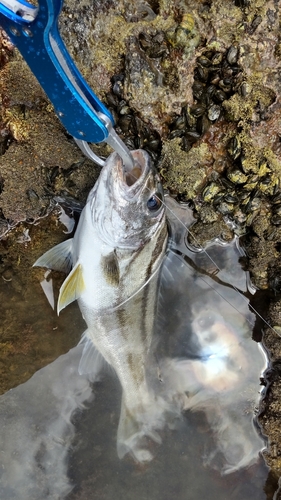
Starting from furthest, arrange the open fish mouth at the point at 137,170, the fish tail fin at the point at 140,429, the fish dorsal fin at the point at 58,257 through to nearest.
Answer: the fish tail fin at the point at 140,429 < the fish dorsal fin at the point at 58,257 < the open fish mouth at the point at 137,170

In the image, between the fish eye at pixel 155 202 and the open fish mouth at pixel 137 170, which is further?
the fish eye at pixel 155 202

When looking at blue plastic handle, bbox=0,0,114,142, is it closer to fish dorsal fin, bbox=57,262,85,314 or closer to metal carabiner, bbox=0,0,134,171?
metal carabiner, bbox=0,0,134,171

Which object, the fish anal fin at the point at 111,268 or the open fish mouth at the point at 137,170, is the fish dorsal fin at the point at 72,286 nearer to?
the fish anal fin at the point at 111,268

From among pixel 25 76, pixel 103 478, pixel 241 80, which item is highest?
pixel 25 76

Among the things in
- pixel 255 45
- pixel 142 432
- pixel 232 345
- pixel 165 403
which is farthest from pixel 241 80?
pixel 142 432

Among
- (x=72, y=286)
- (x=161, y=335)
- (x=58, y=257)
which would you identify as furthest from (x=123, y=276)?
(x=161, y=335)

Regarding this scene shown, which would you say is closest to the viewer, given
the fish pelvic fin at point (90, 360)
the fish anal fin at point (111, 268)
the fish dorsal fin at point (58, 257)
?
the fish anal fin at point (111, 268)

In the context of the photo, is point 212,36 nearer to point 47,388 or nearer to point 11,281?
point 11,281

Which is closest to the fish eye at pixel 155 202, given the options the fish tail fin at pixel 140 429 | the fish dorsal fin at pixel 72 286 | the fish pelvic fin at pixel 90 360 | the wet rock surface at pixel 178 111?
the wet rock surface at pixel 178 111
